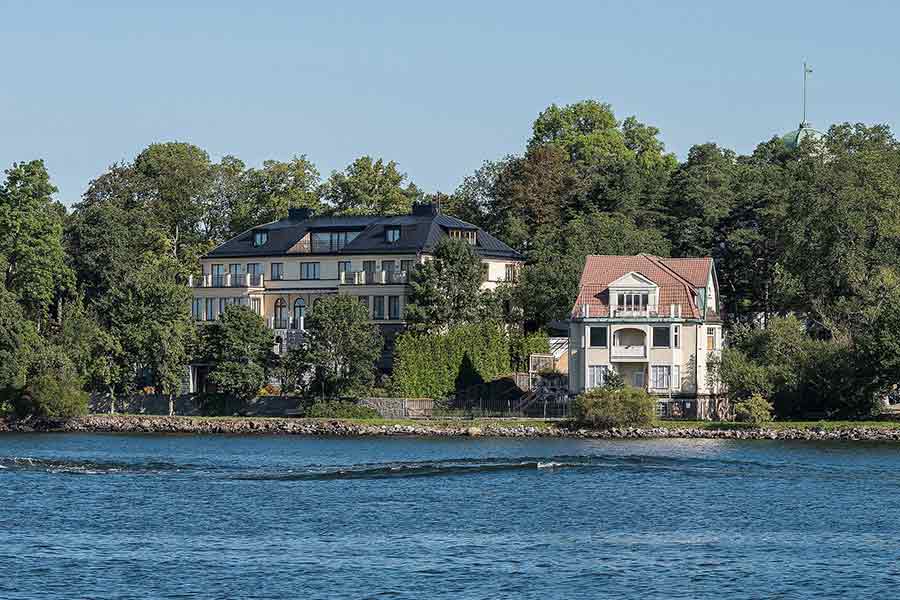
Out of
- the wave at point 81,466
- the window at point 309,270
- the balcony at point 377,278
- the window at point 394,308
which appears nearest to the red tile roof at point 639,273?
the window at point 394,308

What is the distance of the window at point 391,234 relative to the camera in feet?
323

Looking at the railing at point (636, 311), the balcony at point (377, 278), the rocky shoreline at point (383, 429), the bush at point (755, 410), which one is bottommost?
the rocky shoreline at point (383, 429)

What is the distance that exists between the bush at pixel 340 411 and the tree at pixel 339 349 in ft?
2.43

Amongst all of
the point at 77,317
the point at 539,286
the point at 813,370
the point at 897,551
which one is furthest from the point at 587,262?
the point at 897,551

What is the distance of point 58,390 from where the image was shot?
281 ft

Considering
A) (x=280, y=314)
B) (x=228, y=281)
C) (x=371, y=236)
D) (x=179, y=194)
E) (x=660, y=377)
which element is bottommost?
(x=660, y=377)

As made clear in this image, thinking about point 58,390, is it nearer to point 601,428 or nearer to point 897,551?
point 601,428

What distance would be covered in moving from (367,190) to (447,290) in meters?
26.1

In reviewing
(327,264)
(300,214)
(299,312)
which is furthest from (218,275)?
(327,264)

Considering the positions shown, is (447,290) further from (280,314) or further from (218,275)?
(218,275)

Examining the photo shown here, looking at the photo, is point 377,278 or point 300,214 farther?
point 300,214

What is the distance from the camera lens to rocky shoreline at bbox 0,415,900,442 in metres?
75.9

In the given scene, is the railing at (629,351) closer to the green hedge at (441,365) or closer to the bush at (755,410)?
the green hedge at (441,365)

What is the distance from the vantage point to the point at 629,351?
279 feet
